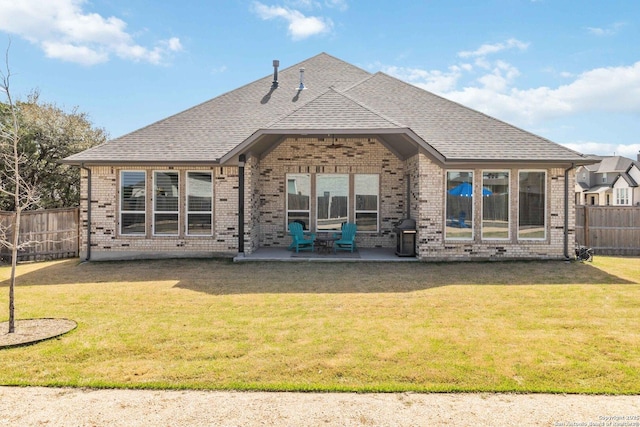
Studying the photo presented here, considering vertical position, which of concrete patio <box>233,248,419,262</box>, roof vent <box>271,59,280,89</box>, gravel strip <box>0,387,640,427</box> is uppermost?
→ roof vent <box>271,59,280,89</box>

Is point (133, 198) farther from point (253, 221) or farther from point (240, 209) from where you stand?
point (253, 221)

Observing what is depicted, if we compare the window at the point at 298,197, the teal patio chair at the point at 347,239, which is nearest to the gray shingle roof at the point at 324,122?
the window at the point at 298,197

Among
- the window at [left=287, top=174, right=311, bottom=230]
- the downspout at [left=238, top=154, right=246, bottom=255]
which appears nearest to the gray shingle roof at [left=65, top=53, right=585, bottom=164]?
the downspout at [left=238, top=154, right=246, bottom=255]

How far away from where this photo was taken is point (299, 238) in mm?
13203

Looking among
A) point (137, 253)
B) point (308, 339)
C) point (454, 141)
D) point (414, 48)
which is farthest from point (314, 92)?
point (308, 339)

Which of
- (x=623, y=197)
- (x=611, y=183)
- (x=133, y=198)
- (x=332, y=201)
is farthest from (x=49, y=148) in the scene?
(x=611, y=183)

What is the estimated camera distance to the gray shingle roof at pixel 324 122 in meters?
11.8

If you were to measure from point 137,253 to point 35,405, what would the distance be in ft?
31.4

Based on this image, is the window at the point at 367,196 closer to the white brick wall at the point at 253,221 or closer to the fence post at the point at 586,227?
the white brick wall at the point at 253,221

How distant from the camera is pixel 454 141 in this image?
1267cm

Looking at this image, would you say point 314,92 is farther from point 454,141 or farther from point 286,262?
point 286,262

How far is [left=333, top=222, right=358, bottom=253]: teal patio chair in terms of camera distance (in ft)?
44.3

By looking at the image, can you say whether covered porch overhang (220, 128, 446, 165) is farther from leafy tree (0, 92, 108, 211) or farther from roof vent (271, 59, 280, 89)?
leafy tree (0, 92, 108, 211)

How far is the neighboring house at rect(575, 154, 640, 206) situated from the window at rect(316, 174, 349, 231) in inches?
1501
